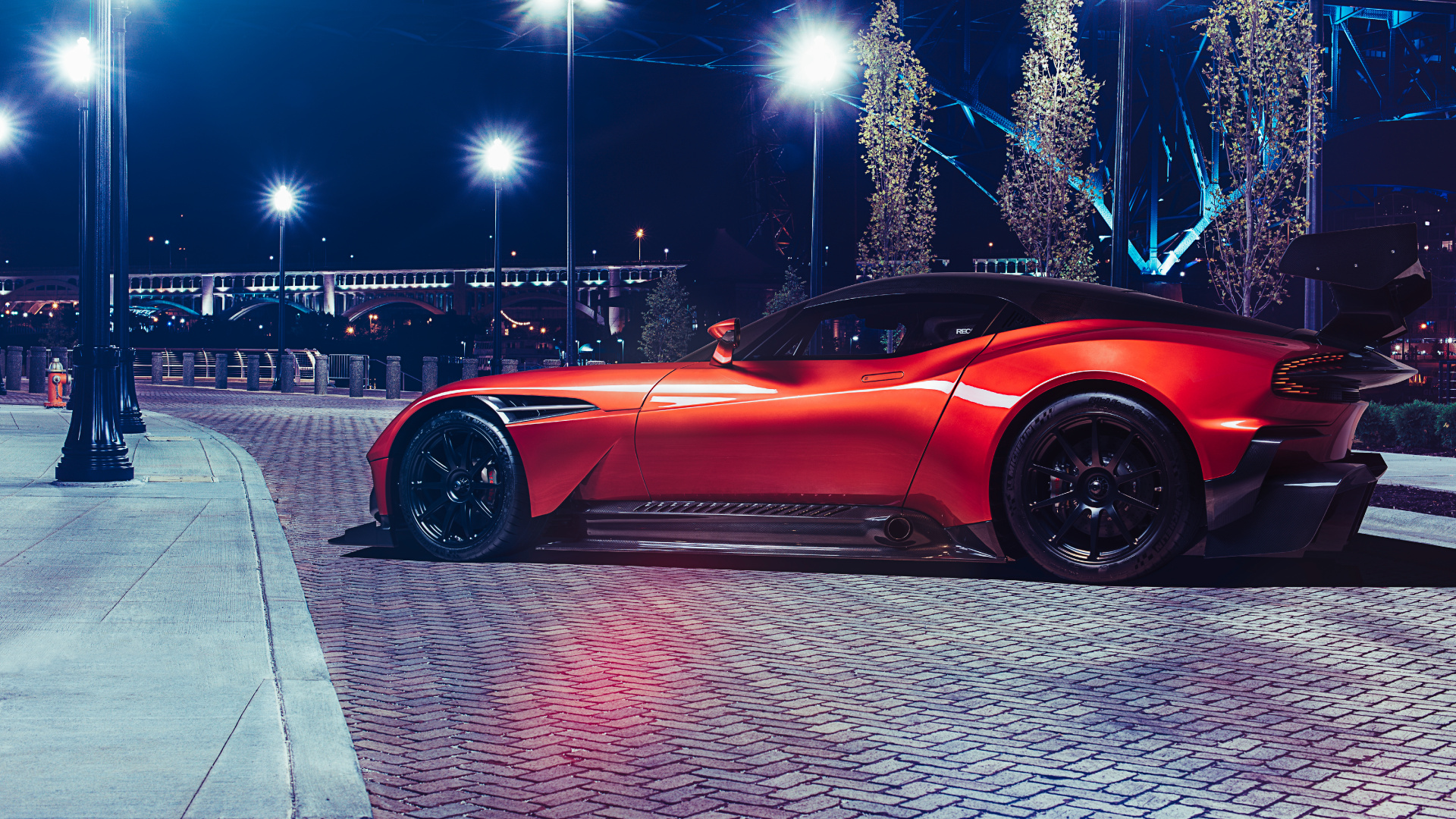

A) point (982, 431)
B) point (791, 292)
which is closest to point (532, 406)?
point (982, 431)

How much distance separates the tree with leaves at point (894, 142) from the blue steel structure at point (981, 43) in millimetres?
1515

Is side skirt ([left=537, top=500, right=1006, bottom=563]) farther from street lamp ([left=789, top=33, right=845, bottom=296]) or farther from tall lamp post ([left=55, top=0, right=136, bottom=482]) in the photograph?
street lamp ([left=789, top=33, right=845, bottom=296])

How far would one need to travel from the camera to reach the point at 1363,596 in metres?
6.80

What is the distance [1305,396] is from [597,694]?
3495 millimetres

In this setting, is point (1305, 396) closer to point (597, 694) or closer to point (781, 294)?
point (597, 694)

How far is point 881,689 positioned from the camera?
4891mm

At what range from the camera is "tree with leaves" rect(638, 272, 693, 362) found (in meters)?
49.3

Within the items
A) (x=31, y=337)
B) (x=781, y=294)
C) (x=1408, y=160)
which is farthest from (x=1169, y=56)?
(x=31, y=337)

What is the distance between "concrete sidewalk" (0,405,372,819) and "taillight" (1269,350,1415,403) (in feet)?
14.1

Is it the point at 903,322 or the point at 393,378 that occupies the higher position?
the point at 903,322

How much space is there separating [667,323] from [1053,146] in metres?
25.7

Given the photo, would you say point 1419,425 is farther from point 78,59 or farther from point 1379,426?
point 78,59

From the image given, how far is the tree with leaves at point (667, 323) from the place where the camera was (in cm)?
4931

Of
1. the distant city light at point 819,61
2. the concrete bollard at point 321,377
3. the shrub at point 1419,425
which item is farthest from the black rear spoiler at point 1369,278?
the concrete bollard at point 321,377
